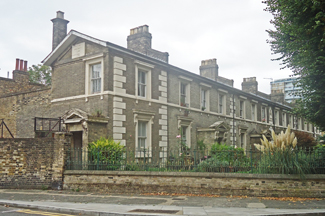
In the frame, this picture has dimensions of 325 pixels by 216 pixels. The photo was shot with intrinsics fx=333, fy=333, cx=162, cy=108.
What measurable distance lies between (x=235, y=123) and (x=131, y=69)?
1446 cm

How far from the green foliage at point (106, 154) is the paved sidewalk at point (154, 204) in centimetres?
152

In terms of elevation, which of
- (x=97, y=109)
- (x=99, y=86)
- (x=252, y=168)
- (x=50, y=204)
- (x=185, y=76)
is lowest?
(x=50, y=204)

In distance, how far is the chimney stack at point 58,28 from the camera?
2126cm

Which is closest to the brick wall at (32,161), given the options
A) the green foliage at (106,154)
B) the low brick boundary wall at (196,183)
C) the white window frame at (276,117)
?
the low brick boundary wall at (196,183)

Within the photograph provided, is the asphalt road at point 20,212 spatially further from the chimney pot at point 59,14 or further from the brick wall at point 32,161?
the chimney pot at point 59,14

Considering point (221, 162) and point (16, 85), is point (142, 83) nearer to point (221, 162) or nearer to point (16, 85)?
point (221, 162)

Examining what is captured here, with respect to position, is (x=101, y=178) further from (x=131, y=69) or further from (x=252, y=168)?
(x=131, y=69)

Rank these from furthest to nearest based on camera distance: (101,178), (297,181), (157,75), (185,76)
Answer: (185,76) < (157,75) < (101,178) < (297,181)

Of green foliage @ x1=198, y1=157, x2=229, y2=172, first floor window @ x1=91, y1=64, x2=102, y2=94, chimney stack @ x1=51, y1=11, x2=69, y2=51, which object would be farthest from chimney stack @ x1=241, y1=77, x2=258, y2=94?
green foliage @ x1=198, y1=157, x2=229, y2=172

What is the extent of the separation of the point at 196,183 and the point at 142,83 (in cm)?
893

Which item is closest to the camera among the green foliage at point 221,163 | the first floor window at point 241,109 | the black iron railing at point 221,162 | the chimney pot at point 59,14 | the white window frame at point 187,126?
the black iron railing at point 221,162

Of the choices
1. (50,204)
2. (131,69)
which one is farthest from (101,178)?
A: (131,69)

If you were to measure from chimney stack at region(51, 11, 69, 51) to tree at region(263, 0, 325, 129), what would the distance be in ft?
43.3

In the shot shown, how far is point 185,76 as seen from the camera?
2380 cm
